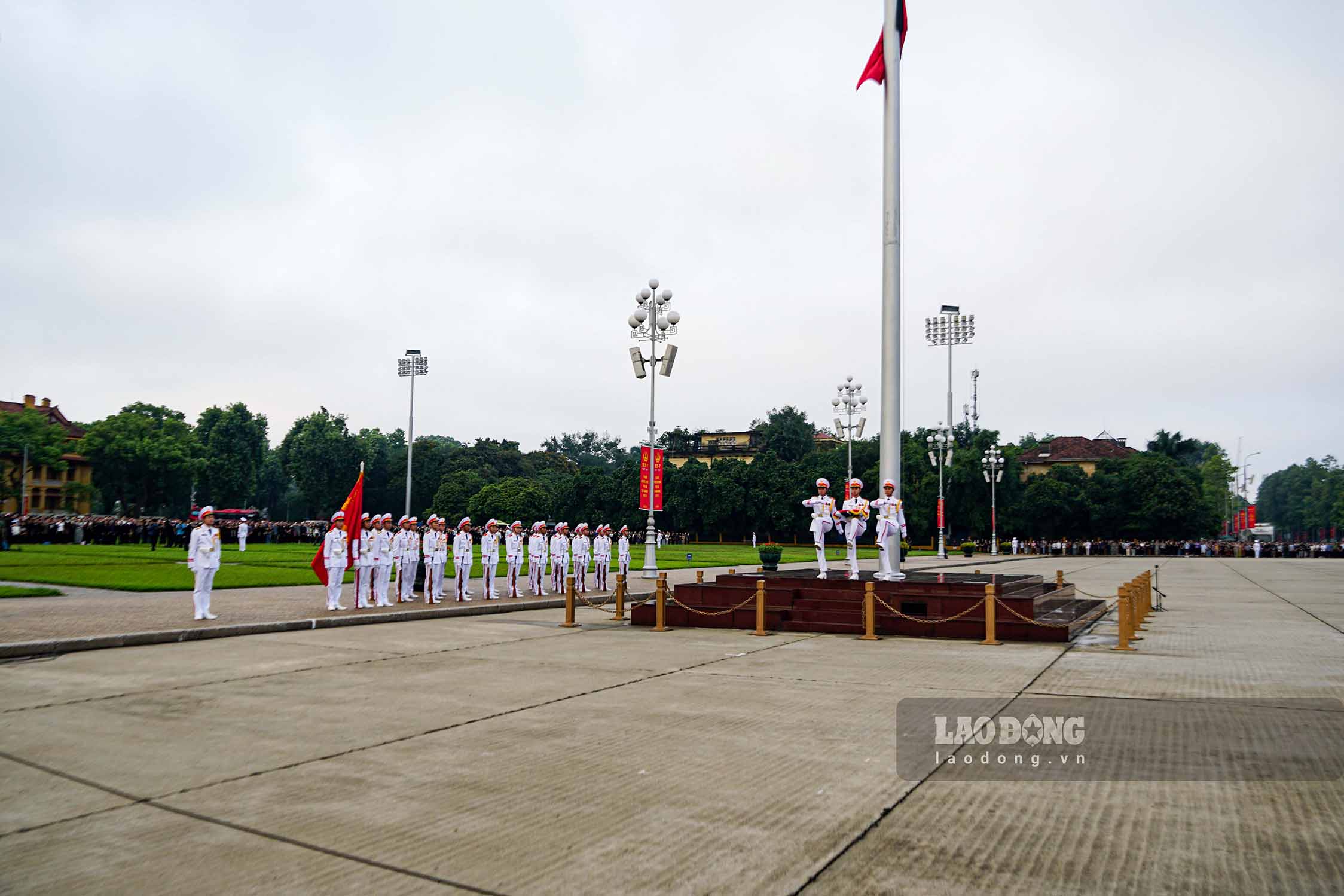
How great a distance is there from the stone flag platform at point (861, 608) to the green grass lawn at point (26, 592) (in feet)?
39.8

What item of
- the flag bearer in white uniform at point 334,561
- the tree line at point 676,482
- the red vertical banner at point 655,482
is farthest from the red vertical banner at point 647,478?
the tree line at point 676,482

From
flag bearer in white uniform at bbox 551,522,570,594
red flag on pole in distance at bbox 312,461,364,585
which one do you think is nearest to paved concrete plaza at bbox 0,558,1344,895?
red flag on pole in distance at bbox 312,461,364,585

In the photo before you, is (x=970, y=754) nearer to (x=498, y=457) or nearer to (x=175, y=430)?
(x=175, y=430)

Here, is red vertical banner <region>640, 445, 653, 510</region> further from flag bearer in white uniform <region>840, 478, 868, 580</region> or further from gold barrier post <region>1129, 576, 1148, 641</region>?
gold barrier post <region>1129, 576, 1148, 641</region>

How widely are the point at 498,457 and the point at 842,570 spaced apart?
249ft

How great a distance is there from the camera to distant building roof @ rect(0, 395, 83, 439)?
277 feet

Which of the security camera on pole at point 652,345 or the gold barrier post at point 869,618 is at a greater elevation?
the security camera on pole at point 652,345

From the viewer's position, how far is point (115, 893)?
383 cm

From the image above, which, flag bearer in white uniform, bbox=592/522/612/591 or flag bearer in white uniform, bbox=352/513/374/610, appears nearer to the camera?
flag bearer in white uniform, bbox=352/513/374/610

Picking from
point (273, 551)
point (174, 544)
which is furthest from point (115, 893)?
point (174, 544)

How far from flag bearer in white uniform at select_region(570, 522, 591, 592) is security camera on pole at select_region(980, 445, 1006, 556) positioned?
3898 centimetres

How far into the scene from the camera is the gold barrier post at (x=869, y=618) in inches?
543

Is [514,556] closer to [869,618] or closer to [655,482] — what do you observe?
[655,482]

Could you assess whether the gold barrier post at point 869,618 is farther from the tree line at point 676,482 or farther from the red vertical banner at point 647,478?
the tree line at point 676,482
